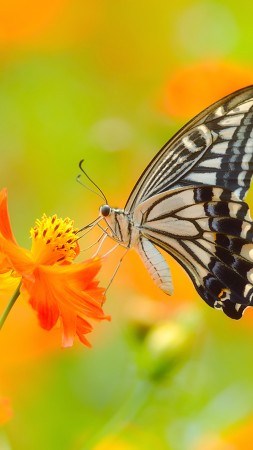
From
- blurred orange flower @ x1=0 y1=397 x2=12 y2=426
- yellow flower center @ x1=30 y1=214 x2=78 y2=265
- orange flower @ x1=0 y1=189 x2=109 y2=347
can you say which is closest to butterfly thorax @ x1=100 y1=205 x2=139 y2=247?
yellow flower center @ x1=30 y1=214 x2=78 y2=265

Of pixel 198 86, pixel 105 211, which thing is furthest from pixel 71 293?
pixel 198 86

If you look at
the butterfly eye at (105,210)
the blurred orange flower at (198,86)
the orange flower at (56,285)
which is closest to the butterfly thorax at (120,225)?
the butterfly eye at (105,210)

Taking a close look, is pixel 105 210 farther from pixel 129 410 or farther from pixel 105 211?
pixel 129 410

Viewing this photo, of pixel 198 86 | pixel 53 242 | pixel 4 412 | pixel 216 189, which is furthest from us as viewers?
pixel 198 86

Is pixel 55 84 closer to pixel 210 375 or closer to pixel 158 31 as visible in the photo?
pixel 158 31

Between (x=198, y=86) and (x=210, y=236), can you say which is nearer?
(x=210, y=236)

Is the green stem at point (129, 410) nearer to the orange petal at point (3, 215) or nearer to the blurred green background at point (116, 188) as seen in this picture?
the blurred green background at point (116, 188)

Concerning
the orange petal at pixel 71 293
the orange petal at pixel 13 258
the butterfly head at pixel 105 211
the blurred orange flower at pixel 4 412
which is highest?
the butterfly head at pixel 105 211
